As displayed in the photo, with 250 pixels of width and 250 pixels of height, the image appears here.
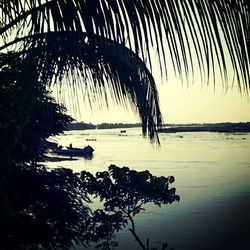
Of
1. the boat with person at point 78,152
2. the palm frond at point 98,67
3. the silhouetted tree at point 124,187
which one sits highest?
the palm frond at point 98,67

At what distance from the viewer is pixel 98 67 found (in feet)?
7.89

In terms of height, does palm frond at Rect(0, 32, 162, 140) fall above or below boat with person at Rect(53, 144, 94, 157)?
above

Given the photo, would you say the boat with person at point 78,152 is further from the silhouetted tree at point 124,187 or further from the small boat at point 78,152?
the silhouetted tree at point 124,187

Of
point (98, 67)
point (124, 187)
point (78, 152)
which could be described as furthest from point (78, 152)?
point (98, 67)

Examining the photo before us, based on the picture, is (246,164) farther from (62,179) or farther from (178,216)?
(62,179)

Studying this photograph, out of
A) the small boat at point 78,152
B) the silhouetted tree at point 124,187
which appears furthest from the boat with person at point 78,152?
the silhouetted tree at point 124,187

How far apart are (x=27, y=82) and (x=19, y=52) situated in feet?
1.19

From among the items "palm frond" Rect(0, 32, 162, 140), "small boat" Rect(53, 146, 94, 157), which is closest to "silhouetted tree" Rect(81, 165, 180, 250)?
"palm frond" Rect(0, 32, 162, 140)

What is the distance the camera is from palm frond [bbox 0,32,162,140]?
1.89 metres

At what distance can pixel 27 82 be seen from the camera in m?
1.91

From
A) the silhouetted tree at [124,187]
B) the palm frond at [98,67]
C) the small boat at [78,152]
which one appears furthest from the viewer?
the small boat at [78,152]

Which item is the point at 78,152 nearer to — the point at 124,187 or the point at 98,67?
the point at 124,187

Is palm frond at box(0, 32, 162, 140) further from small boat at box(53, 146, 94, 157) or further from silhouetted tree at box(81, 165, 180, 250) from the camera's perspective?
small boat at box(53, 146, 94, 157)

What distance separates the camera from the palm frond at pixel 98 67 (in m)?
1.89
